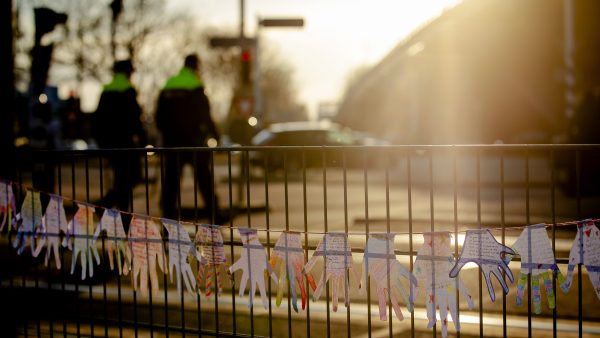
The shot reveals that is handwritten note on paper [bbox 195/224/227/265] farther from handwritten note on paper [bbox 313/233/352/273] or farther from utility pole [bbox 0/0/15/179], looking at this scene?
utility pole [bbox 0/0/15/179]

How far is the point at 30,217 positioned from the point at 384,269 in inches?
82.5

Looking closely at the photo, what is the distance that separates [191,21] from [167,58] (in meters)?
2.41

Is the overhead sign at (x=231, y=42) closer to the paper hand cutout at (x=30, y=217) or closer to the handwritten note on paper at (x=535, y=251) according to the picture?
the paper hand cutout at (x=30, y=217)

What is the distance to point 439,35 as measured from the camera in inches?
1300

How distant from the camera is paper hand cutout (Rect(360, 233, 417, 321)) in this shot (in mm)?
3574

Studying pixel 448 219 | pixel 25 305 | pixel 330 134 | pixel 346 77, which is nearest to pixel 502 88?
pixel 330 134

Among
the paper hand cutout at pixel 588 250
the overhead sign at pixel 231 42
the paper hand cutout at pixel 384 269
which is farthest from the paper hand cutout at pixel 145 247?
the overhead sign at pixel 231 42

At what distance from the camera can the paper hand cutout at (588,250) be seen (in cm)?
337

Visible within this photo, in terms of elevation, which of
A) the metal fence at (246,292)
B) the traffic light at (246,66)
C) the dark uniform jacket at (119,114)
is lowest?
the metal fence at (246,292)

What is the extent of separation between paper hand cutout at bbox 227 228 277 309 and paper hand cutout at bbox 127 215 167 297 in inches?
18.9

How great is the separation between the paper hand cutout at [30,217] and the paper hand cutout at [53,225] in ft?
0.17

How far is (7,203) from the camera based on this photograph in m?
4.77

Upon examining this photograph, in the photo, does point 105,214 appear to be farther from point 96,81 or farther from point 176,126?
point 96,81

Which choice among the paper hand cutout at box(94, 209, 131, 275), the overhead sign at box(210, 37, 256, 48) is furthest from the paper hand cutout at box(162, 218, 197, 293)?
the overhead sign at box(210, 37, 256, 48)
